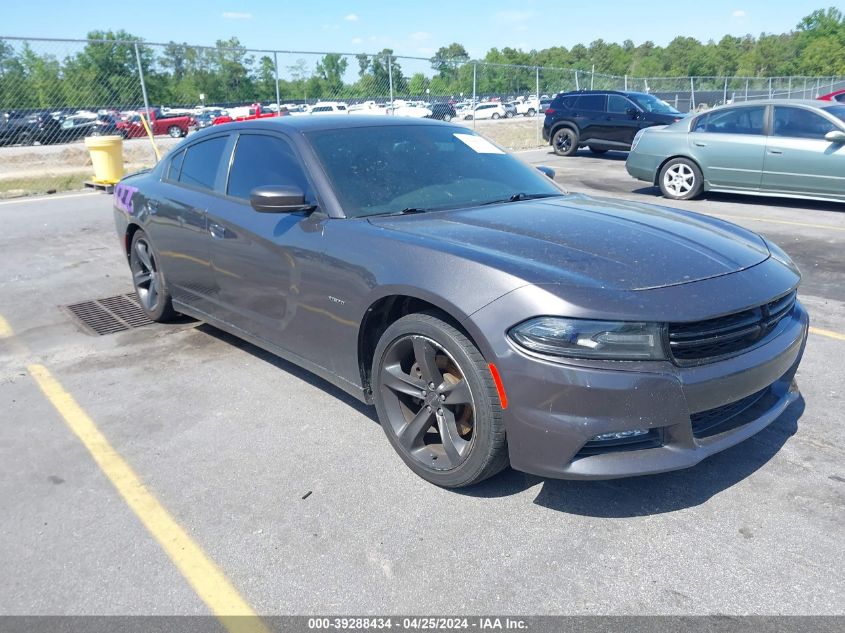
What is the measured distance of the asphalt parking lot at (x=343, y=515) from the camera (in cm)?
242

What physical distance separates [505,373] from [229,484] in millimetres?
1435

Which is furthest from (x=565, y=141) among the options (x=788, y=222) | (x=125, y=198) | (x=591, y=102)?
(x=125, y=198)

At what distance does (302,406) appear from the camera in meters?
3.96

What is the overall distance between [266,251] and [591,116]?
595 inches

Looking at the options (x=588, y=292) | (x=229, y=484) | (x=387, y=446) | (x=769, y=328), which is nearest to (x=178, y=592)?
(x=229, y=484)

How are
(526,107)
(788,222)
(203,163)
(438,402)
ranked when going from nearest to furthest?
(438,402), (203,163), (788,222), (526,107)

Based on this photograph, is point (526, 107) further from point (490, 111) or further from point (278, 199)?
point (278, 199)

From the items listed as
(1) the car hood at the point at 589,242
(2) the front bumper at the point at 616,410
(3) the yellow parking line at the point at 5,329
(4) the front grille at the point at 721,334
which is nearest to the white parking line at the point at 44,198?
(3) the yellow parking line at the point at 5,329

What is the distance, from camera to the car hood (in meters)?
2.74

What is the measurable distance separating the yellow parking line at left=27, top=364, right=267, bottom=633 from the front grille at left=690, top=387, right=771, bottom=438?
70.5 inches

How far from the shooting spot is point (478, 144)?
4.38 meters

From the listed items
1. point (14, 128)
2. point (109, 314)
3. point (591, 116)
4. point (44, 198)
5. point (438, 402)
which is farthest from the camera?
point (591, 116)

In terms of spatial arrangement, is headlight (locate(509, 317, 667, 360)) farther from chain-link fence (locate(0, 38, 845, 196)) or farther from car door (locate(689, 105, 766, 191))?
chain-link fence (locate(0, 38, 845, 196))

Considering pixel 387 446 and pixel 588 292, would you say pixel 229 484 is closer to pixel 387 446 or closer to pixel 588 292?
pixel 387 446
